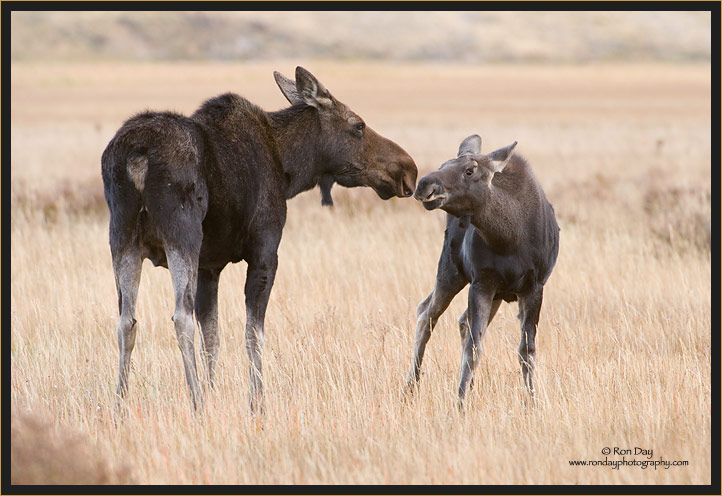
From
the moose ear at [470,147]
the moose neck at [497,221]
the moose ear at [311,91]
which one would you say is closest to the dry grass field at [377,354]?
the moose neck at [497,221]

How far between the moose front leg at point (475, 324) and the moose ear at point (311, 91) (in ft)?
6.34

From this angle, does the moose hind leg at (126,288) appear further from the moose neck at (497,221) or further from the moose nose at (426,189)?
the moose neck at (497,221)

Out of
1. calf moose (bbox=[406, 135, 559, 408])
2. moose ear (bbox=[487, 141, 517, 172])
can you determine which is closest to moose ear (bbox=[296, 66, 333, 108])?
calf moose (bbox=[406, 135, 559, 408])

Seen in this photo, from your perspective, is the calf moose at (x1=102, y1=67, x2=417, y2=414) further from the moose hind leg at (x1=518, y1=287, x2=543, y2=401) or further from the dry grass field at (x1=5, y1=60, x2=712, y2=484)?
the moose hind leg at (x1=518, y1=287, x2=543, y2=401)

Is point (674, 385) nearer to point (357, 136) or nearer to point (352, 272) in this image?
point (357, 136)

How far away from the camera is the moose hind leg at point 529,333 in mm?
7387

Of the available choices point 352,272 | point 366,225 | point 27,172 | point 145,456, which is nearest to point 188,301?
point 145,456

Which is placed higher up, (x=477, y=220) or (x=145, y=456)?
(x=477, y=220)

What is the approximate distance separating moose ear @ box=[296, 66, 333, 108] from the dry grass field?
2.17 meters

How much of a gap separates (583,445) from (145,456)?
2861 mm

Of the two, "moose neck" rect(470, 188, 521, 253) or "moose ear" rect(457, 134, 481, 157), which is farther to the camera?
"moose ear" rect(457, 134, 481, 157)

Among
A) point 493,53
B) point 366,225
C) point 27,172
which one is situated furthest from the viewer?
point 493,53

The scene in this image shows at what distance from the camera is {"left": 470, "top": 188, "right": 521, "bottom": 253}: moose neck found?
23.4 feet

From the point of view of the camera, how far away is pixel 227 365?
823 cm
